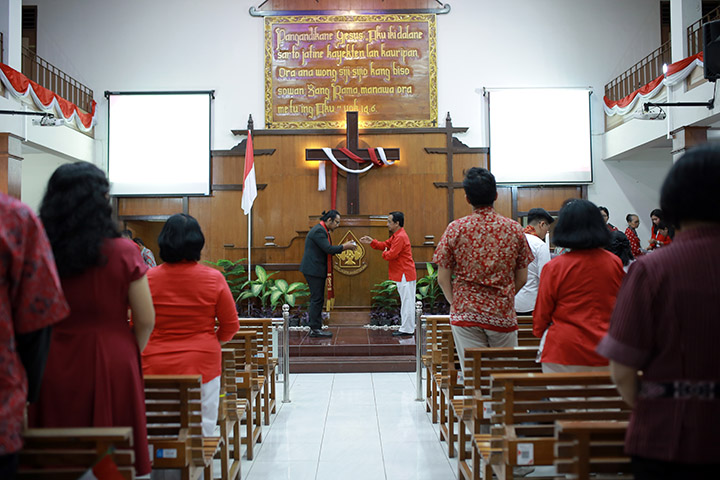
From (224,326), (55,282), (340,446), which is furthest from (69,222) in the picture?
(340,446)

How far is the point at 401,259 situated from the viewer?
6480 mm

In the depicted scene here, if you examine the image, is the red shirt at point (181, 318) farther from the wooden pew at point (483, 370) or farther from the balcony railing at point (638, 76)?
the balcony railing at point (638, 76)

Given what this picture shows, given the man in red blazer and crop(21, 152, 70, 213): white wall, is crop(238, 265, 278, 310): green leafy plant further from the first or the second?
crop(21, 152, 70, 213): white wall

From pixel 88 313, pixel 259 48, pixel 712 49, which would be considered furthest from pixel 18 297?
pixel 259 48

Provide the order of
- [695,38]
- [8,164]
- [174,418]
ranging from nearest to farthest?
[174,418] < [8,164] < [695,38]

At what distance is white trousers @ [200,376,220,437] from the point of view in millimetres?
2557

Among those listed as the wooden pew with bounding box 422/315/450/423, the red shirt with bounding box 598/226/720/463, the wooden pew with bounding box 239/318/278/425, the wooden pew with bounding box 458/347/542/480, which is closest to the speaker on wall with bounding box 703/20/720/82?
the wooden pew with bounding box 422/315/450/423

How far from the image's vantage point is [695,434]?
1178 mm

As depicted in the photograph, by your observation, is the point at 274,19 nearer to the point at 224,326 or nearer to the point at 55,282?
the point at 224,326

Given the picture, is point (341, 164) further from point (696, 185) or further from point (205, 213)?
point (696, 185)

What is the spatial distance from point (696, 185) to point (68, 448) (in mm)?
1727

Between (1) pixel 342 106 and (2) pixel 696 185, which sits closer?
(2) pixel 696 185

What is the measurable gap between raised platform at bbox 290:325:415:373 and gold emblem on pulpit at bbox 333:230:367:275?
1134 millimetres

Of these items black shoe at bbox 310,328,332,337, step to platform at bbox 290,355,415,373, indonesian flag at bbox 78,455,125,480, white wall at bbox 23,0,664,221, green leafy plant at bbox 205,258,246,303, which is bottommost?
step to platform at bbox 290,355,415,373
